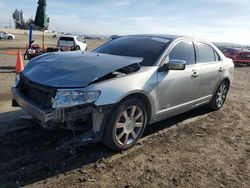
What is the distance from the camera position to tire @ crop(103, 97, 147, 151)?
409cm

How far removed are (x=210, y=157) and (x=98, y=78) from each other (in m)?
2.05

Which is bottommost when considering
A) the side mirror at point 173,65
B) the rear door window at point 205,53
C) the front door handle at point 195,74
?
the front door handle at point 195,74

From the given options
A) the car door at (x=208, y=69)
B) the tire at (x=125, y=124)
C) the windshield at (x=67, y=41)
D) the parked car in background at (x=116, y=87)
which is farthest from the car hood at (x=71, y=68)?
the windshield at (x=67, y=41)

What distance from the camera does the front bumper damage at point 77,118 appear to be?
12.3ft

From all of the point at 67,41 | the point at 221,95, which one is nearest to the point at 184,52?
the point at 221,95

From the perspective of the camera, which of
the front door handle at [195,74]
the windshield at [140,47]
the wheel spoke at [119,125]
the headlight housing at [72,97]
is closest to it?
the headlight housing at [72,97]

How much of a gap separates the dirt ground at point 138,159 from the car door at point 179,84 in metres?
0.50

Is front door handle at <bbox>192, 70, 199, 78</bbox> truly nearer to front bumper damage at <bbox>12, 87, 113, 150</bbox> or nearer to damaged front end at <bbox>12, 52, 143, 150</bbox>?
damaged front end at <bbox>12, 52, 143, 150</bbox>

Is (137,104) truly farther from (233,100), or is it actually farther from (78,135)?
(233,100)

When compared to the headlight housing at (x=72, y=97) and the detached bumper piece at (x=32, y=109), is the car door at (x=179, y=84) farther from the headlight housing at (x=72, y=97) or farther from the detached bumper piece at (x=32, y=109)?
the detached bumper piece at (x=32, y=109)

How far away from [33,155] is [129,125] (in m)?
1.39

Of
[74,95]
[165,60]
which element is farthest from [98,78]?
[165,60]

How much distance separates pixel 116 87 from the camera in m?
4.07

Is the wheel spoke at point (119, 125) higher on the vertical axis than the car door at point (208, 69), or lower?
lower
